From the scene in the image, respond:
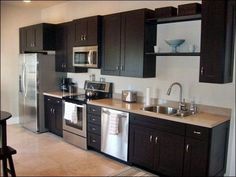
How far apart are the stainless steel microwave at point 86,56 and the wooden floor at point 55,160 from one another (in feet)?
5.01

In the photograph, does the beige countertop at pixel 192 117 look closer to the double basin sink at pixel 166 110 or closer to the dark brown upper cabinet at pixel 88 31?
the double basin sink at pixel 166 110

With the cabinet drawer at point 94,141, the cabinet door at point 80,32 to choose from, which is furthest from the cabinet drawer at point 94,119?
the cabinet door at point 80,32

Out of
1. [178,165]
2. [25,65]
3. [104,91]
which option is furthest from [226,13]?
[25,65]

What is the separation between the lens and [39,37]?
210 inches

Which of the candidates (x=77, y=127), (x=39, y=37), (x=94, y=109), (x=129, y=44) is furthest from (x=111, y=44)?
(x=39, y=37)

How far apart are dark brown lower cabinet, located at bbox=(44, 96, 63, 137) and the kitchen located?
697 millimetres

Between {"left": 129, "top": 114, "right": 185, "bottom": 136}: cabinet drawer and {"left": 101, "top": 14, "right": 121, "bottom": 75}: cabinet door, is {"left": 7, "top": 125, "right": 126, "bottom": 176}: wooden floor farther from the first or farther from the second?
{"left": 101, "top": 14, "right": 121, "bottom": 75}: cabinet door

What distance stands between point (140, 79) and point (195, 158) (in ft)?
5.45

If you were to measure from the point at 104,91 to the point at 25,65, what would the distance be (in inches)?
78.6

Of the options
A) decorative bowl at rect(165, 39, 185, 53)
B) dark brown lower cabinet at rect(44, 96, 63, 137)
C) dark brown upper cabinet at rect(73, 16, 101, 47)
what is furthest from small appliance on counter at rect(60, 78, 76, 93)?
decorative bowl at rect(165, 39, 185, 53)

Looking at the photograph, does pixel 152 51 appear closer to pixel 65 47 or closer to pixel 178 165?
pixel 178 165

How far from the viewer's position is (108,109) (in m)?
3.85

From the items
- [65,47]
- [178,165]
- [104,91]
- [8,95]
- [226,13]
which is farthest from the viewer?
[8,95]

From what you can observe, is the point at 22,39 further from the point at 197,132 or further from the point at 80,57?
the point at 197,132
